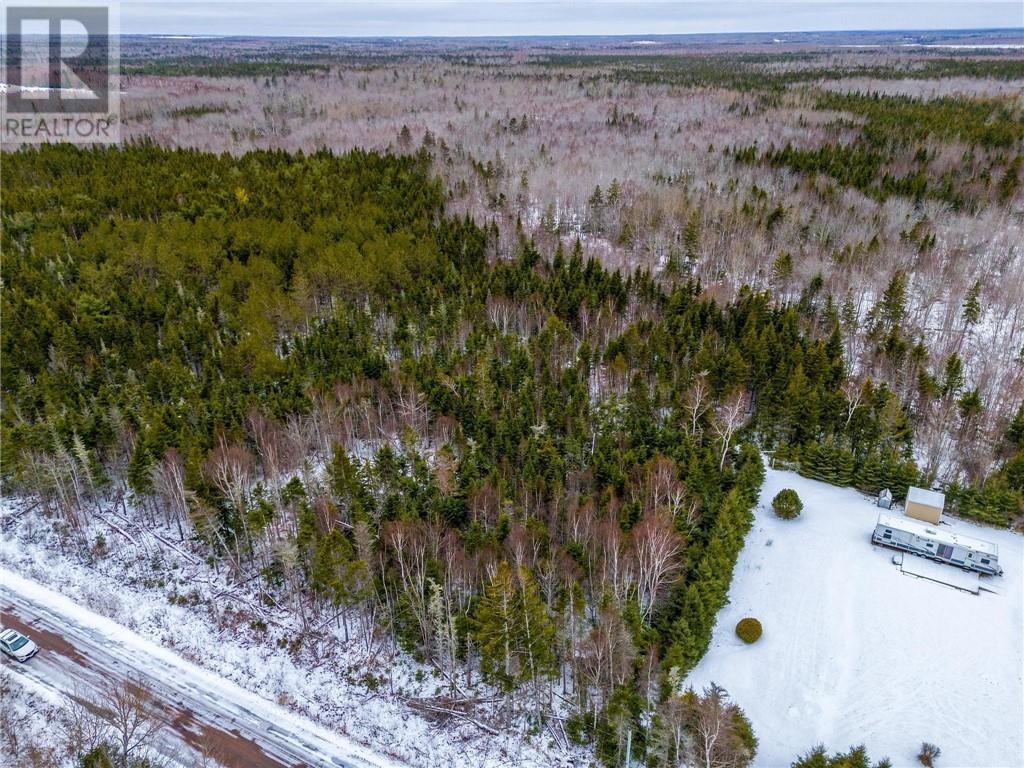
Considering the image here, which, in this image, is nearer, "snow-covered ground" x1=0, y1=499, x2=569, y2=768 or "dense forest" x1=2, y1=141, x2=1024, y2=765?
"snow-covered ground" x1=0, y1=499, x2=569, y2=768

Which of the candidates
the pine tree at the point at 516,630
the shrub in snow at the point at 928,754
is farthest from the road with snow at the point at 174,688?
the shrub in snow at the point at 928,754

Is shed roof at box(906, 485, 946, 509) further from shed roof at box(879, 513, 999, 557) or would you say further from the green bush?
the green bush

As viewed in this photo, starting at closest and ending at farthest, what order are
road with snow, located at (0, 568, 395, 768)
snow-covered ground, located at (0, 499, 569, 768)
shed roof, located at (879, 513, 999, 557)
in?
road with snow, located at (0, 568, 395, 768) < snow-covered ground, located at (0, 499, 569, 768) < shed roof, located at (879, 513, 999, 557)

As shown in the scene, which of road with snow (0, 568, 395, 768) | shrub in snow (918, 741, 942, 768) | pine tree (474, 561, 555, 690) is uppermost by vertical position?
pine tree (474, 561, 555, 690)

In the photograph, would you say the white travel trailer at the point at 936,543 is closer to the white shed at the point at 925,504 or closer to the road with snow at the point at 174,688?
the white shed at the point at 925,504

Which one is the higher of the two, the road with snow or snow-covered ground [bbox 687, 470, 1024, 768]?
snow-covered ground [bbox 687, 470, 1024, 768]

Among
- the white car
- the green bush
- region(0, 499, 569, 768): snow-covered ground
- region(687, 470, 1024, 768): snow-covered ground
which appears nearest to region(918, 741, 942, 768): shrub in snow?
region(687, 470, 1024, 768): snow-covered ground

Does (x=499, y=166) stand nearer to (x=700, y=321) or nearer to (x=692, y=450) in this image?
(x=700, y=321)

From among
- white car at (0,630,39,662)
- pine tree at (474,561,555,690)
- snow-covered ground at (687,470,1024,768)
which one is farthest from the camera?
white car at (0,630,39,662)
